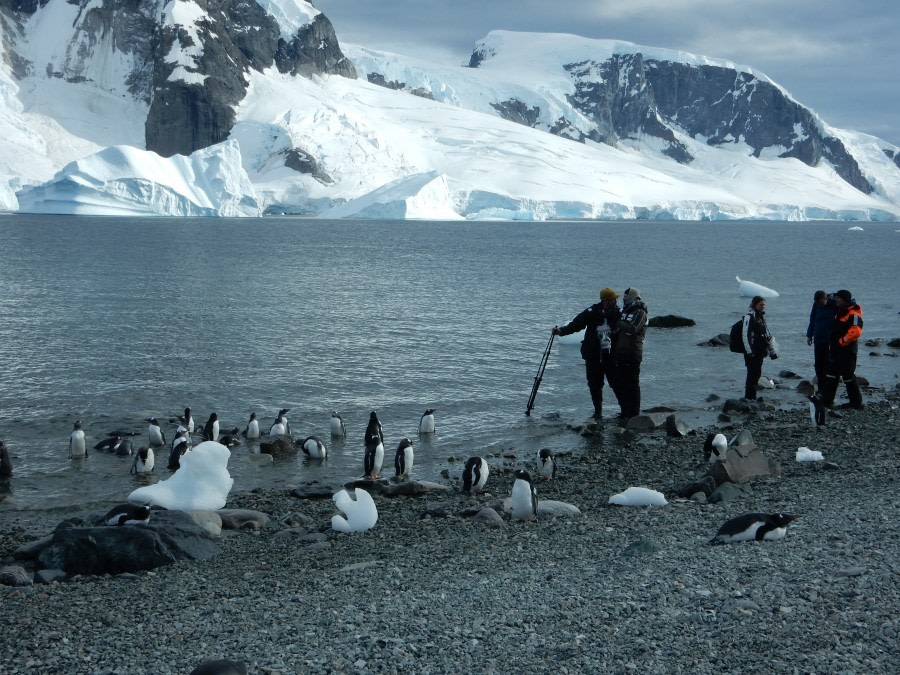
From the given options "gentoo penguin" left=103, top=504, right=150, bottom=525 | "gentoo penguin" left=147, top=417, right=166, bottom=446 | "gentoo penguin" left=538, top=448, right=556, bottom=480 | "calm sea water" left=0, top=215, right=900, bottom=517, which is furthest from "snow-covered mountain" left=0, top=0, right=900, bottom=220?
"gentoo penguin" left=103, top=504, right=150, bottom=525

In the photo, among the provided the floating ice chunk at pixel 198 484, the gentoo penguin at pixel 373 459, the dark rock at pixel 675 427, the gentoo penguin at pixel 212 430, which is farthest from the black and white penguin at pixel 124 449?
the dark rock at pixel 675 427

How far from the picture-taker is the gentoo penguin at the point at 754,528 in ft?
26.3

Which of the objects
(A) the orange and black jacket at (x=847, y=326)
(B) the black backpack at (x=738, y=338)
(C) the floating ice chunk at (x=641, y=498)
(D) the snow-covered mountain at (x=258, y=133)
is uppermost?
(D) the snow-covered mountain at (x=258, y=133)

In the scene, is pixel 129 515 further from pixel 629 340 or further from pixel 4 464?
pixel 629 340

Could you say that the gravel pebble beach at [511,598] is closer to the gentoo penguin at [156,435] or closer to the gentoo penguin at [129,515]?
the gentoo penguin at [129,515]

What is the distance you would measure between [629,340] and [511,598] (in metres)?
7.66

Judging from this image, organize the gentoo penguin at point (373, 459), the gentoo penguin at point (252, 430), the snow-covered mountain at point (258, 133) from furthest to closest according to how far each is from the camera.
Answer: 1. the snow-covered mountain at point (258, 133)
2. the gentoo penguin at point (252, 430)
3. the gentoo penguin at point (373, 459)

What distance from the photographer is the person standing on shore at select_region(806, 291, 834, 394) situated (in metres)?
15.2


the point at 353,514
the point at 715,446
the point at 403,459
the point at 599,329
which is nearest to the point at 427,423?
the point at 403,459

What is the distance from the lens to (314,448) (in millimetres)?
13930

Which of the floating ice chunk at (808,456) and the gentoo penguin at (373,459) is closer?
the floating ice chunk at (808,456)

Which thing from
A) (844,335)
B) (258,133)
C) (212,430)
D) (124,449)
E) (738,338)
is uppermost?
(258,133)

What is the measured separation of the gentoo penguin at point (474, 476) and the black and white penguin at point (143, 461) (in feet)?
15.3

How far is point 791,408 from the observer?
17.3 meters
